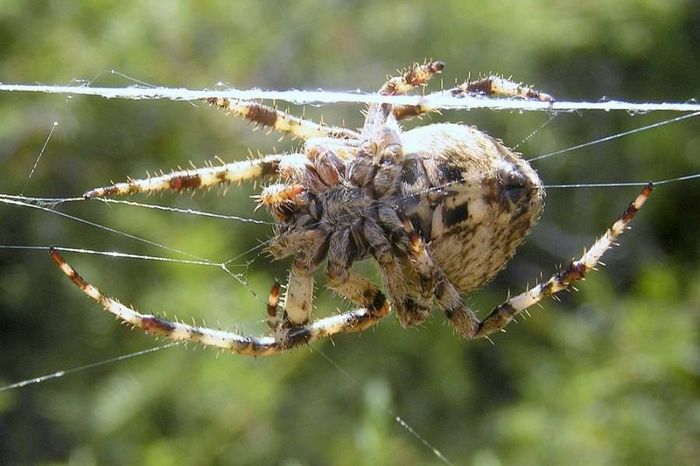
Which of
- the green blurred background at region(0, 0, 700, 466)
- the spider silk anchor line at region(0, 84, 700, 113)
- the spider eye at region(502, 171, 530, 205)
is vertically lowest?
the green blurred background at region(0, 0, 700, 466)

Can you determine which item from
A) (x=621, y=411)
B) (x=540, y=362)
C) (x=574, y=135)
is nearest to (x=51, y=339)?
(x=540, y=362)

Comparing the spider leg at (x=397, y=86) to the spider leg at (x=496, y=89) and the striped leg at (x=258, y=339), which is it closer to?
the spider leg at (x=496, y=89)

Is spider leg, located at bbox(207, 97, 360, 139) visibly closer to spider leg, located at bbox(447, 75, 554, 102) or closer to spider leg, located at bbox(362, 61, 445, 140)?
spider leg, located at bbox(362, 61, 445, 140)

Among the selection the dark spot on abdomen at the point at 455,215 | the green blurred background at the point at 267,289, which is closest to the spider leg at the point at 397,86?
the dark spot on abdomen at the point at 455,215

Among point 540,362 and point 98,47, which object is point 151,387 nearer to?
point 98,47

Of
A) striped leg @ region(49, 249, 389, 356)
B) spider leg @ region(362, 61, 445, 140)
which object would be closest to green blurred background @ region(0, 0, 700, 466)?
striped leg @ region(49, 249, 389, 356)

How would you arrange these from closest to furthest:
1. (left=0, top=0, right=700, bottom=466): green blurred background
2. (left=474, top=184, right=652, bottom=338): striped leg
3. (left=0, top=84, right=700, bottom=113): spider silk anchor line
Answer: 1. (left=0, top=84, right=700, bottom=113): spider silk anchor line
2. (left=474, top=184, right=652, bottom=338): striped leg
3. (left=0, top=0, right=700, bottom=466): green blurred background

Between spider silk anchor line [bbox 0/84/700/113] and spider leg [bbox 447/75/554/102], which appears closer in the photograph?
spider silk anchor line [bbox 0/84/700/113]
